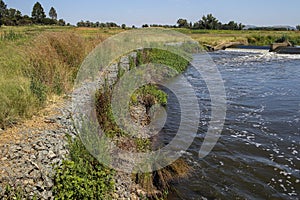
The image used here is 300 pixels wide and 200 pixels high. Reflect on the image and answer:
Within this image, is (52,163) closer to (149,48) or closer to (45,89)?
(45,89)

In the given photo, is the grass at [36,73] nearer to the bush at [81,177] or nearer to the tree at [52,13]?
the bush at [81,177]

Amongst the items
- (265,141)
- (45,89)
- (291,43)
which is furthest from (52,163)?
(291,43)

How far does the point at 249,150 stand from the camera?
8.01 m

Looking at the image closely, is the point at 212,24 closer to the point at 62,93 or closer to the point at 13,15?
the point at 13,15

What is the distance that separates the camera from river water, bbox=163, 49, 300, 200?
601 centimetres

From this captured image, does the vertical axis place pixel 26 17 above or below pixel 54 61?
above

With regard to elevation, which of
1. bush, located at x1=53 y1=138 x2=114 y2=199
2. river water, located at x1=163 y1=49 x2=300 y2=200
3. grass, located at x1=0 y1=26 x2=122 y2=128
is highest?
grass, located at x1=0 y1=26 x2=122 y2=128

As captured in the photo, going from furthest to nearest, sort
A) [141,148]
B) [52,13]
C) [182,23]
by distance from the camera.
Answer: [52,13], [182,23], [141,148]

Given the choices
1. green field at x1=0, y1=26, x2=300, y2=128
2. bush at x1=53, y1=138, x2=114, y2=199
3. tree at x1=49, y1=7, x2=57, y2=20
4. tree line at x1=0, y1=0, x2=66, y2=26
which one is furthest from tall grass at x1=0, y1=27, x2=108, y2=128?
tree at x1=49, y1=7, x2=57, y2=20

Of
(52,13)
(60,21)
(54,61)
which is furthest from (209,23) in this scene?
(54,61)

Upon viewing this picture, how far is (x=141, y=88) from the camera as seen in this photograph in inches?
465

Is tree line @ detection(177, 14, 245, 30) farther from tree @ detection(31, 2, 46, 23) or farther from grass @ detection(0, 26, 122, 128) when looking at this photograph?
grass @ detection(0, 26, 122, 128)

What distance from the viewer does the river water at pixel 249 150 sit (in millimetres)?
6012

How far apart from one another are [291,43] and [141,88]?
1599 inches
